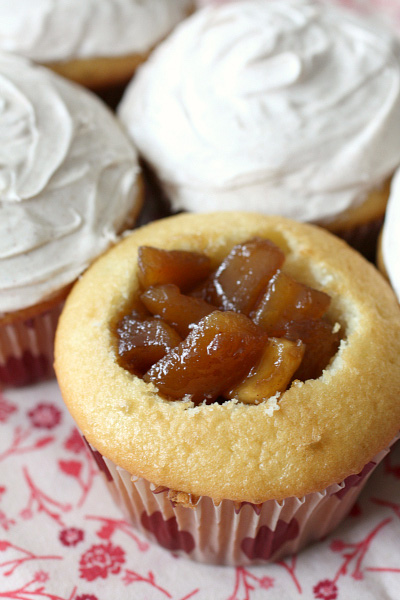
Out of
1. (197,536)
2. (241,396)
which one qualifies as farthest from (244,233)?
(197,536)

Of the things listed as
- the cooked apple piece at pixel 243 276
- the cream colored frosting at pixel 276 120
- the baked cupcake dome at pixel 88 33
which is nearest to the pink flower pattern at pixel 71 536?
the cooked apple piece at pixel 243 276

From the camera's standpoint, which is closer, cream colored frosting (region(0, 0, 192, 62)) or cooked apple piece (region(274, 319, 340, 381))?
cooked apple piece (region(274, 319, 340, 381))

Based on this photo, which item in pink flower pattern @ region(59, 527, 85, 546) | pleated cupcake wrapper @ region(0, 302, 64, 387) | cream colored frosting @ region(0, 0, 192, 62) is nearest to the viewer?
pink flower pattern @ region(59, 527, 85, 546)

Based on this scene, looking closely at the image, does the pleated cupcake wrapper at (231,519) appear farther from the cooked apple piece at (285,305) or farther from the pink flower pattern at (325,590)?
the cooked apple piece at (285,305)

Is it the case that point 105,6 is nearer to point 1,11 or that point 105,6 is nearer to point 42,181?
point 1,11

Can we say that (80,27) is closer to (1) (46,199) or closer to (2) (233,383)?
(1) (46,199)

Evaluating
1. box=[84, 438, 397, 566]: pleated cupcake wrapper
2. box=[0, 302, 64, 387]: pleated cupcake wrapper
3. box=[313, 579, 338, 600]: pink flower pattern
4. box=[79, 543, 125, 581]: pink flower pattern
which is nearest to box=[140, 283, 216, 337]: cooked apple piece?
box=[84, 438, 397, 566]: pleated cupcake wrapper

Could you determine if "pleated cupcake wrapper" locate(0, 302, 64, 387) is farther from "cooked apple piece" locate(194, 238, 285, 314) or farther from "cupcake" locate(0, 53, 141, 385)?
"cooked apple piece" locate(194, 238, 285, 314)
